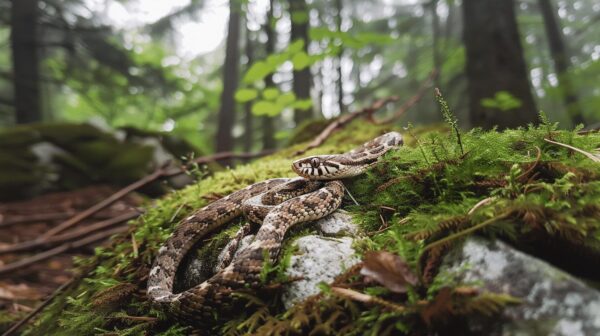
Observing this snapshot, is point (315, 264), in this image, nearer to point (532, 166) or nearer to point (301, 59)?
point (532, 166)

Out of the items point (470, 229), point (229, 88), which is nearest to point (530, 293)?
point (470, 229)

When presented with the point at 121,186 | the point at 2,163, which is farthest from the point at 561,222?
the point at 2,163

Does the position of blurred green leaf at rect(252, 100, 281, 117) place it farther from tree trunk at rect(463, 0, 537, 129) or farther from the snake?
tree trunk at rect(463, 0, 537, 129)

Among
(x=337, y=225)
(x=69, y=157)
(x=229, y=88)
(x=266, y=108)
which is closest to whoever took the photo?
(x=337, y=225)

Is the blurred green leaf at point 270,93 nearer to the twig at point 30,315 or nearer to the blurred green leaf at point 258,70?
the blurred green leaf at point 258,70

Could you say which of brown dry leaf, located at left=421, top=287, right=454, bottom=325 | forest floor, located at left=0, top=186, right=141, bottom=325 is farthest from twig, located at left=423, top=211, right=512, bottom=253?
forest floor, located at left=0, top=186, right=141, bottom=325

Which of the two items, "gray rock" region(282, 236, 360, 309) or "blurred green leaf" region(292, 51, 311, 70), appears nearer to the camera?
"gray rock" region(282, 236, 360, 309)
